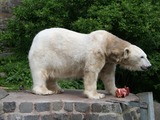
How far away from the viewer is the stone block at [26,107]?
711cm

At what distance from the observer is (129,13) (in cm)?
991

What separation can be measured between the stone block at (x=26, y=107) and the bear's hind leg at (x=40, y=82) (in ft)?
1.79

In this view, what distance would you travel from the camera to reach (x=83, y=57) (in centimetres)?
733

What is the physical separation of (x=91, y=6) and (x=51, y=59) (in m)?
3.09

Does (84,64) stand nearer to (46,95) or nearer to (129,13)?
(46,95)

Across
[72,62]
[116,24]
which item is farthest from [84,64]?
[116,24]

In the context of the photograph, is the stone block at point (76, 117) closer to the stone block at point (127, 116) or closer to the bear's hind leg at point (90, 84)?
the bear's hind leg at point (90, 84)

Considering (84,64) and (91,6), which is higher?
(91,6)

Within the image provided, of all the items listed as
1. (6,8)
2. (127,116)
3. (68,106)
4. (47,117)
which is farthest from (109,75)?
(6,8)

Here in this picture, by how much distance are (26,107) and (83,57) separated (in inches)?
45.4

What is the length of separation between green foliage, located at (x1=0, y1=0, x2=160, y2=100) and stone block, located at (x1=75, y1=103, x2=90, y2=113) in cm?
281

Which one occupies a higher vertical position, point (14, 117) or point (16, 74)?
point (16, 74)

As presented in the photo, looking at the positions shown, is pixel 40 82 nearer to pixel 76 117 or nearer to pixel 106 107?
pixel 76 117

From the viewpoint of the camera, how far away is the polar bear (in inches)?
288
